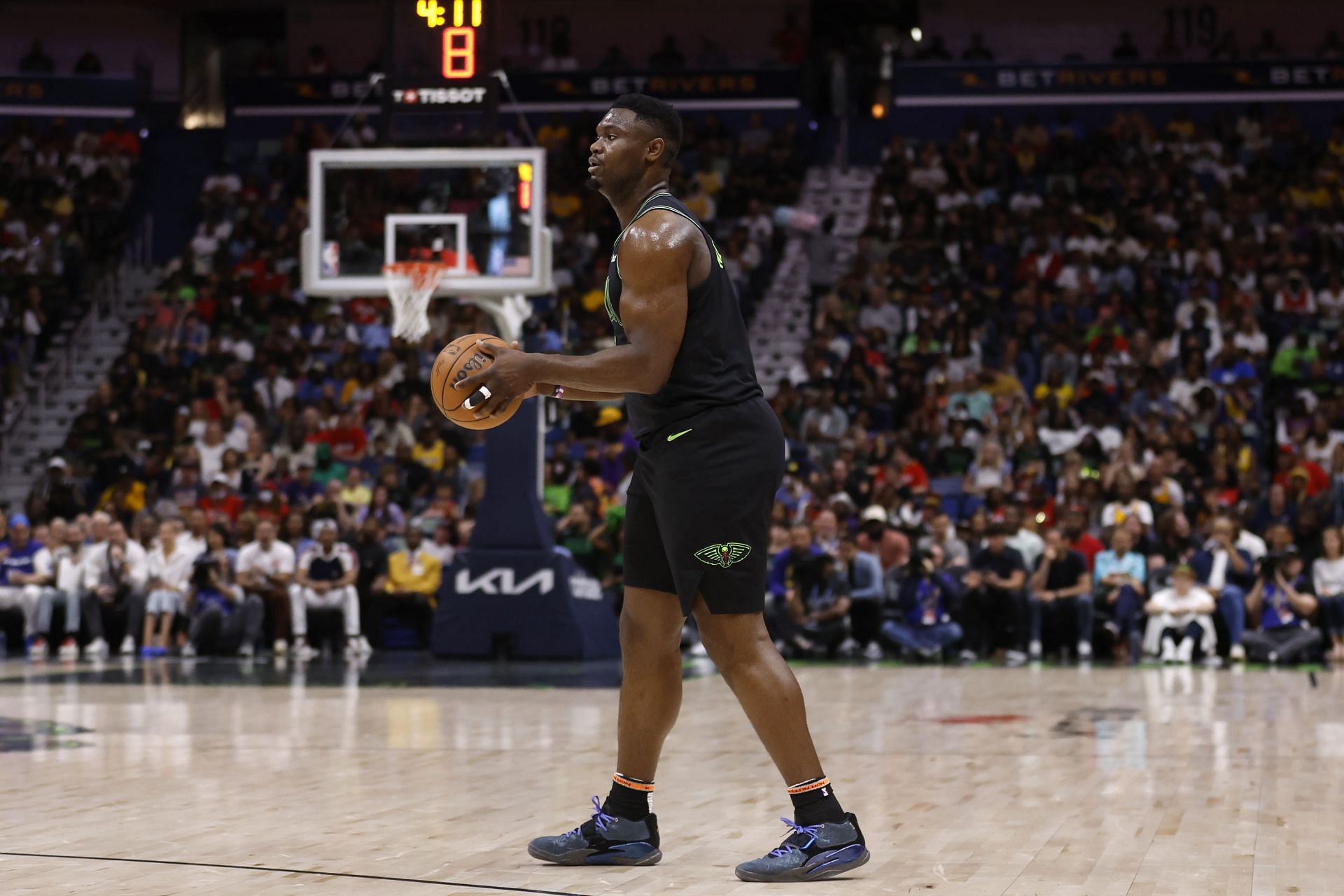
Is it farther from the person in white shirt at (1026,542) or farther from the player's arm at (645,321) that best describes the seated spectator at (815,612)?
the player's arm at (645,321)

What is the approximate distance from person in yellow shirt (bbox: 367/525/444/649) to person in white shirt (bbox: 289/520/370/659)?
0.27m

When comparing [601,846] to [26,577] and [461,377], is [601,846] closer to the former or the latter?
[461,377]

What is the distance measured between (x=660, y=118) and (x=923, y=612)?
10419 millimetres

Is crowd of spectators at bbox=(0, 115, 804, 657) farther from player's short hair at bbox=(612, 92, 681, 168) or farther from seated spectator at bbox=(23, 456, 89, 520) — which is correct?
player's short hair at bbox=(612, 92, 681, 168)

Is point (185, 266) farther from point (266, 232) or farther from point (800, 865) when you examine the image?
point (800, 865)

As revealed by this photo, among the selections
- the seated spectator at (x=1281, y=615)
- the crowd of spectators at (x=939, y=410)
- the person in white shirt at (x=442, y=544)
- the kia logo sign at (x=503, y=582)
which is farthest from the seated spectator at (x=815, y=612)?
the seated spectator at (x=1281, y=615)

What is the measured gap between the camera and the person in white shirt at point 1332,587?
1402 centimetres

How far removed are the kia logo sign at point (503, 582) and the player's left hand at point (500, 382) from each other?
8.97 m

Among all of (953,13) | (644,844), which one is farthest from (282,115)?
(644,844)

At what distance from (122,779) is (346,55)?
74.6 feet

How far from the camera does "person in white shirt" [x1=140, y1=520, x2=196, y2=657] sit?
15180 millimetres

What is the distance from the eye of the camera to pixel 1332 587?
1416 cm

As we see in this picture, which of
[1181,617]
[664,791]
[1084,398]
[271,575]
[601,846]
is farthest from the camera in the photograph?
[1084,398]

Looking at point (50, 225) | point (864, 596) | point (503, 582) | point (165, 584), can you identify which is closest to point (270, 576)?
point (165, 584)
